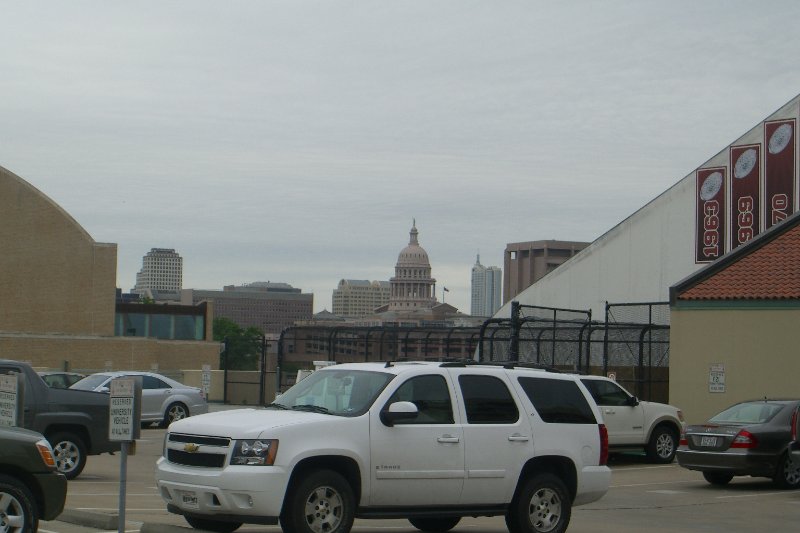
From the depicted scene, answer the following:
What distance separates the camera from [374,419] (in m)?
11.9

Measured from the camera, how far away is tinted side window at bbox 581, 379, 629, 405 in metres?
24.4

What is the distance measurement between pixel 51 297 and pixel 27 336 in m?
3.40

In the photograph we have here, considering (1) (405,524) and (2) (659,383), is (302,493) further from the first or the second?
(2) (659,383)

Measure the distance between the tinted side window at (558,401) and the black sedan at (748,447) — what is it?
7.41 m

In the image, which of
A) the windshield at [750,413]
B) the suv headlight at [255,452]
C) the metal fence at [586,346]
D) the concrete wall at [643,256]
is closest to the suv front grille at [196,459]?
the suv headlight at [255,452]

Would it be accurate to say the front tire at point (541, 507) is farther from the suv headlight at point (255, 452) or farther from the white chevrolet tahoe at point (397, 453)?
the suv headlight at point (255, 452)

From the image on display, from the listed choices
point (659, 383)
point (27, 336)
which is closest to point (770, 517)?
point (659, 383)

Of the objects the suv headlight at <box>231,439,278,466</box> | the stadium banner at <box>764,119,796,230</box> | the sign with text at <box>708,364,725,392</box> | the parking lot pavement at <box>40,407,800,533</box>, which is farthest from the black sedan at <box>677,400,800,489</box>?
the stadium banner at <box>764,119,796,230</box>

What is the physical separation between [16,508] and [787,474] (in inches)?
542

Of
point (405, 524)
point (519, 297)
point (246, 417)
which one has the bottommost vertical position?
point (405, 524)

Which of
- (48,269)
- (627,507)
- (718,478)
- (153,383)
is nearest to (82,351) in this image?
(48,269)

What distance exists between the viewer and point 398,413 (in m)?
11.8

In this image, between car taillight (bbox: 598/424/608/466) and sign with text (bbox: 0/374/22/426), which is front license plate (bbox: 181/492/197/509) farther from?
car taillight (bbox: 598/424/608/466)

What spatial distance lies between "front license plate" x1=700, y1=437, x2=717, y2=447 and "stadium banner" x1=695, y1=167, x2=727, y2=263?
19267mm
